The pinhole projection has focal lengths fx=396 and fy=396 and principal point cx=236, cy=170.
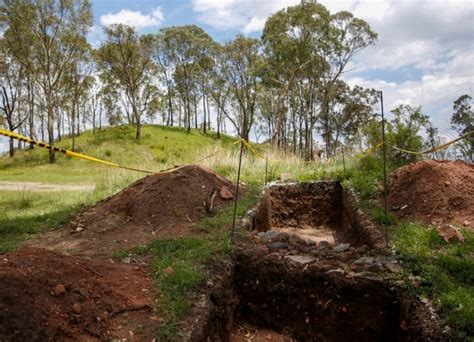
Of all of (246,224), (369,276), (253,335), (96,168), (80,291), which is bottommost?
(253,335)

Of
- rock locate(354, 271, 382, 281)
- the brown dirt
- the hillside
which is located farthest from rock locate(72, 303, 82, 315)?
the hillside

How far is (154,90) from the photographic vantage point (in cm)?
3562

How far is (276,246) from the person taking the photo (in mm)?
4695

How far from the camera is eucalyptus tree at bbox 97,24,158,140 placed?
2592cm

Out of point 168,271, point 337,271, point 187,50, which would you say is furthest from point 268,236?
point 187,50

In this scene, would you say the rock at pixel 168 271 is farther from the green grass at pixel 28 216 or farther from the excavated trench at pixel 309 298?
the green grass at pixel 28 216

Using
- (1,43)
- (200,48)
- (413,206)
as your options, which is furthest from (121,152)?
(413,206)

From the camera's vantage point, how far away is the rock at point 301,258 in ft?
13.9

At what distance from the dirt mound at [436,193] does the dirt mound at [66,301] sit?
13.1ft

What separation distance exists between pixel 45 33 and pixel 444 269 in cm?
2213

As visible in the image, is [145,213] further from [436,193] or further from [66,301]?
[436,193]

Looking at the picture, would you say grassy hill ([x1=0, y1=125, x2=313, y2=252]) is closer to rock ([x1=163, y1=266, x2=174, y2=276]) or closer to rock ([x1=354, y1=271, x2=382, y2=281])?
rock ([x1=163, y1=266, x2=174, y2=276])

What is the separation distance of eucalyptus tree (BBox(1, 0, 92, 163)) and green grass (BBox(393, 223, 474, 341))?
68.2 feet

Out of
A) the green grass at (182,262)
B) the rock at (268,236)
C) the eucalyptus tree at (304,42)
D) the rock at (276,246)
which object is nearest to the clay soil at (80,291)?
the green grass at (182,262)
